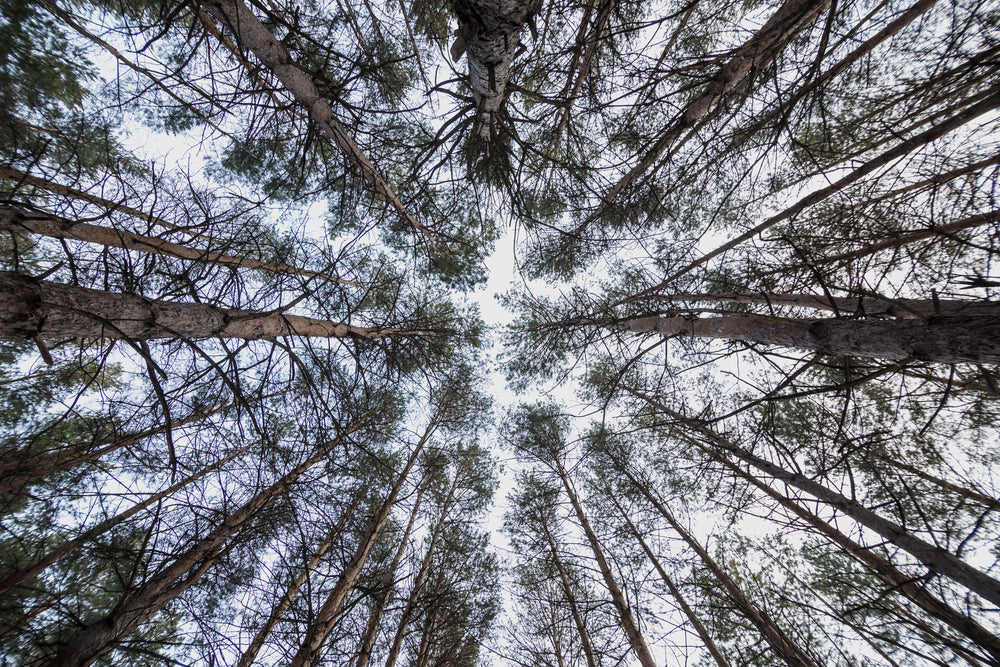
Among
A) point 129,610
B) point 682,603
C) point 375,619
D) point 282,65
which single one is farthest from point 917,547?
point 129,610

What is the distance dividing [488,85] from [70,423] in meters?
8.99

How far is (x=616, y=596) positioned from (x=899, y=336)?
4.50 meters

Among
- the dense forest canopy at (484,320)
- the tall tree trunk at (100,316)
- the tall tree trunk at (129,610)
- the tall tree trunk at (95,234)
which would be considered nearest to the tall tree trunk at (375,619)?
the dense forest canopy at (484,320)

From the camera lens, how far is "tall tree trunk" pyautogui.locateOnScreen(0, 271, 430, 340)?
1846mm

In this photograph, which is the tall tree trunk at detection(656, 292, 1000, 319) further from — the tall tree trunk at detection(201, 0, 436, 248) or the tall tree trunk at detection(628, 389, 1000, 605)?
the tall tree trunk at detection(201, 0, 436, 248)

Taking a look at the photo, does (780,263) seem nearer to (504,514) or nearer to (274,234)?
(504,514)

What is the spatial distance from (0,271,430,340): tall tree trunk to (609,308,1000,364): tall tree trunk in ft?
14.2

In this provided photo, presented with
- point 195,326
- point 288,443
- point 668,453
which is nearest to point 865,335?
point 195,326

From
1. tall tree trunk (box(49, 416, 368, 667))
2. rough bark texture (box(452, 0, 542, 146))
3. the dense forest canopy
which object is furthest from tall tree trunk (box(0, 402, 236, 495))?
rough bark texture (box(452, 0, 542, 146))

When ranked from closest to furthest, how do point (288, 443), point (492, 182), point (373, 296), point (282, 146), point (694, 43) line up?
point (492, 182)
point (694, 43)
point (282, 146)
point (373, 296)
point (288, 443)

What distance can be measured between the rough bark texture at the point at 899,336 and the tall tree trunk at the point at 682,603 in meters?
3.46

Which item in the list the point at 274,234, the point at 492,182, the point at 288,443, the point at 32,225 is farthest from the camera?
the point at 288,443

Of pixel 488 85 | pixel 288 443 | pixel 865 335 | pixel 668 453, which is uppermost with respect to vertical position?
pixel 668 453

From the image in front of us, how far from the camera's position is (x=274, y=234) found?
19.5 feet
